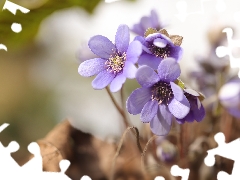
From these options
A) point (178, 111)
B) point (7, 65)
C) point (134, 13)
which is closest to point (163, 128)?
point (178, 111)

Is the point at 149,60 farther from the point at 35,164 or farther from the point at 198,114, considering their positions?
the point at 35,164

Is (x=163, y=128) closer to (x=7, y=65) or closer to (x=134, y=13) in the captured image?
(x=134, y=13)

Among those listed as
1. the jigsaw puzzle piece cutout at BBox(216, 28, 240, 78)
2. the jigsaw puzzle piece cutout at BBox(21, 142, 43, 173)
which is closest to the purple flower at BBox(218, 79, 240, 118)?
the jigsaw puzzle piece cutout at BBox(216, 28, 240, 78)

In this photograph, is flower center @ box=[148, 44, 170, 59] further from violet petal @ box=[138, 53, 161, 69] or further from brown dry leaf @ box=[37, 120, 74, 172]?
brown dry leaf @ box=[37, 120, 74, 172]

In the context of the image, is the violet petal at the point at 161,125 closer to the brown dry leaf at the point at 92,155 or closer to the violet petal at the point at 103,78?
the violet petal at the point at 103,78

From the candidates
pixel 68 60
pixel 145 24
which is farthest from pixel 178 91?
pixel 68 60

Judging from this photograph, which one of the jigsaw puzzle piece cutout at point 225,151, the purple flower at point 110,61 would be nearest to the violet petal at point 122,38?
the purple flower at point 110,61
